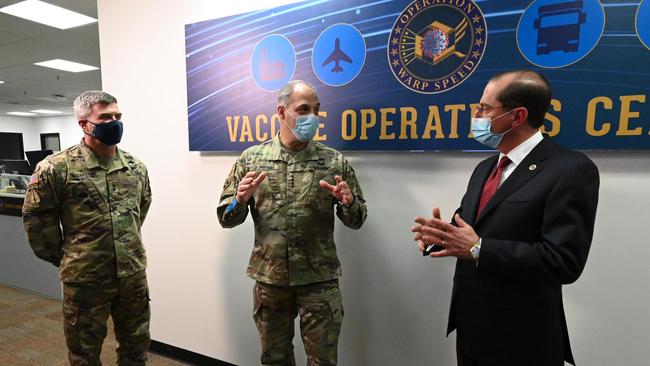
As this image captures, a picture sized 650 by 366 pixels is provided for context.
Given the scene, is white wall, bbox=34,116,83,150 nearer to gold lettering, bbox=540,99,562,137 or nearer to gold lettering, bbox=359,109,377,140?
gold lettering, bbox=359,109,377,140

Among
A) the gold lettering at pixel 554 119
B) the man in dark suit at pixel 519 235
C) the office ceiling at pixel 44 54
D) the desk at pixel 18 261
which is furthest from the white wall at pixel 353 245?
the office ceiling at pixel 44 54

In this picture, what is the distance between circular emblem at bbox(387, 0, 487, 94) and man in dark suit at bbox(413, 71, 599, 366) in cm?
42

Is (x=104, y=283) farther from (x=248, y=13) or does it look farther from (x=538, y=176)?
(x=538, y=176)

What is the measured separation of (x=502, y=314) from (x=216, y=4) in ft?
6.95

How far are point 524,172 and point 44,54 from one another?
688 centimetres

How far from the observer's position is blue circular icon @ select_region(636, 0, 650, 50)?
1263 mm

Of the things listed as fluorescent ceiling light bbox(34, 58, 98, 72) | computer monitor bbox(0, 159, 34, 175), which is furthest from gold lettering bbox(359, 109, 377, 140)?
fluorescent ceiling light bbox(34, 58, 98, 72)

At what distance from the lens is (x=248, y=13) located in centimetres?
199

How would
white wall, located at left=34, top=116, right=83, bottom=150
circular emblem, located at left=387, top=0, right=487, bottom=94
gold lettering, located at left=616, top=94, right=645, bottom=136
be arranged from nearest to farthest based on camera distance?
gold lettering, located at left=616, top=94, right=645, bottom=136, circular emblem, located at left=387, top=0, right=487, bottom=94, white wall, located at left=34, top=116, right=83, bottom=150

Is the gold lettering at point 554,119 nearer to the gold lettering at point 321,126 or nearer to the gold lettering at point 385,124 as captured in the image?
the gold lettering at point 385,124

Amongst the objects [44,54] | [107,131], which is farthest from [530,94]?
[44,54]

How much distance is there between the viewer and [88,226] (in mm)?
1657

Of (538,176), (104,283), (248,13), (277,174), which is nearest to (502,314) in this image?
(538,176)

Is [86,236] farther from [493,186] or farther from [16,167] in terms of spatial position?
[16,167]
